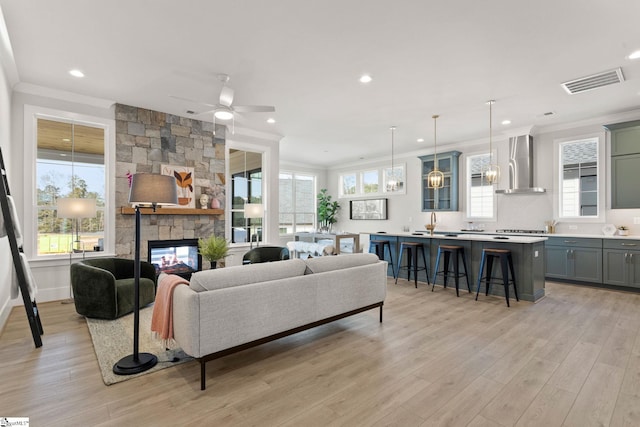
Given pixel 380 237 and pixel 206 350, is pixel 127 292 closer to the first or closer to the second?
pixel 206 350

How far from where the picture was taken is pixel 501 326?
3.65m

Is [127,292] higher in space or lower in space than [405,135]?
lower

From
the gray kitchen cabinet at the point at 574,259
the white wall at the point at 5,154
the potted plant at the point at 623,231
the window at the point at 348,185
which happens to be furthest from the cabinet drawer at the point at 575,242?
the white wall at the point at 5,154

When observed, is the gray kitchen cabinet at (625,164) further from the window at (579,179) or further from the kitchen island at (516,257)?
the kitchen island at (516,257)

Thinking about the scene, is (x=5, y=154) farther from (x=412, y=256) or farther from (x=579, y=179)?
(x=579, y=179)

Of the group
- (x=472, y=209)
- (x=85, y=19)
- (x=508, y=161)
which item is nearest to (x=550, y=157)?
(x=508, y=161)

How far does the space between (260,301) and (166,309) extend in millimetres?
769

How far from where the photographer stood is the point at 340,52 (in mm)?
3561

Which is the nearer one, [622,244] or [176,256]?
[622,244]

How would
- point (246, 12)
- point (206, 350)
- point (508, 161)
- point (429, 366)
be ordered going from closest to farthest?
point (206, 350) → point (429, 366) → point (246, 12) → point (508, 161)

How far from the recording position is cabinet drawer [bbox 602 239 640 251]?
5094mm

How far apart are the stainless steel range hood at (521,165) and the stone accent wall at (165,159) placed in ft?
19.5

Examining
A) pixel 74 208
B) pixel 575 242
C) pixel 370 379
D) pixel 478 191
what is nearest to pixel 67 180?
pixel 74 208

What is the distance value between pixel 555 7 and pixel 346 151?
6.23 meters
